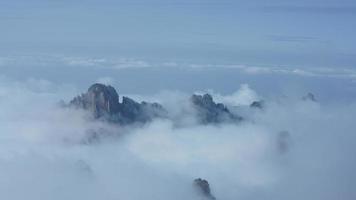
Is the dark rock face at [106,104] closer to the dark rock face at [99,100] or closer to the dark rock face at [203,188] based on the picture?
the dark rock face at [99,100]

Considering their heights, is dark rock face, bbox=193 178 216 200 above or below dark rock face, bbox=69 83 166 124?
below

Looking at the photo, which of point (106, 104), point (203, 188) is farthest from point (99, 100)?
point (203, 188)

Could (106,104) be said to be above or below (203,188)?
above

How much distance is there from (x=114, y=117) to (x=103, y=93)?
34.6 feet

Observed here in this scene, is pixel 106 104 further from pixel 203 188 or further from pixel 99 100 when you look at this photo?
pixel 203 188

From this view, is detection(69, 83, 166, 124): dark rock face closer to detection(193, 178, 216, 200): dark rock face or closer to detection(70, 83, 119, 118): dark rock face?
detection(70, 83, 119, 118): dark rock face

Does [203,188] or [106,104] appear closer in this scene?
[203,188]

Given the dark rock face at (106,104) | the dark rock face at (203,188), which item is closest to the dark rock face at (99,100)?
the dark rock face at (106,104)

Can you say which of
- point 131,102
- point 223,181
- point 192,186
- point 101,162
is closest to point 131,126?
point 131,102

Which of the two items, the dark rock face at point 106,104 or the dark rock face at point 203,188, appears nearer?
the dark rock face at point 203,188

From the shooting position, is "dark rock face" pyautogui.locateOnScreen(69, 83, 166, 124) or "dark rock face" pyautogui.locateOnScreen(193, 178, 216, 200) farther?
"dark rock face" pyautogui.locateOnScreen(69, 83, 166, 124)

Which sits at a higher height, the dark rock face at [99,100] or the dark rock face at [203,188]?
the dark rock face at [99,100]

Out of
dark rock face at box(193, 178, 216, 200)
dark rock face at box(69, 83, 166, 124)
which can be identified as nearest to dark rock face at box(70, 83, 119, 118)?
dark rock face at box(69, 83, 166, 124)

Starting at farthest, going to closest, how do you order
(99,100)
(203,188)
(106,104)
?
1. (106,104)
2. (99,100)
3. (203,188)
